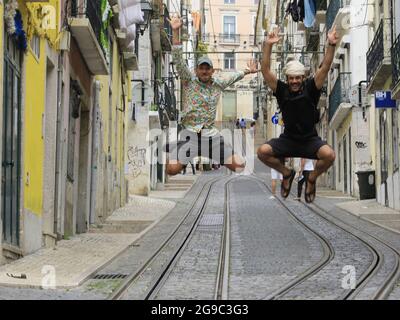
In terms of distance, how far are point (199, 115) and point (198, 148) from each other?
1.30ft

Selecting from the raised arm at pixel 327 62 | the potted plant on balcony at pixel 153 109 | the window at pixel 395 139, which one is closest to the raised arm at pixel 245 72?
the raised arm at pixel 327 62

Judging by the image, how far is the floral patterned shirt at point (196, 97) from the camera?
10875mm

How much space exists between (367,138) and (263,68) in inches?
919

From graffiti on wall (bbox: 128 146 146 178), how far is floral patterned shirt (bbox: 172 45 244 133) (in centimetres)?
2208

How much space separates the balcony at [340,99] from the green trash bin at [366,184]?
488cm

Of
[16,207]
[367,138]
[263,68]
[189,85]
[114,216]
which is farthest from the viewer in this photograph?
[367,138]

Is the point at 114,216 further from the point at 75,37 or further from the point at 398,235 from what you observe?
the point at 398,235

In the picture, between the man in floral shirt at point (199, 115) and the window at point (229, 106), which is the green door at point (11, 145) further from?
the window at point (229, 106)

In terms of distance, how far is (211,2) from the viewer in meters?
86.6

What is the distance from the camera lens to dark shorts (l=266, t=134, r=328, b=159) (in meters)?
10.1

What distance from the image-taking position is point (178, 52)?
10.9 m

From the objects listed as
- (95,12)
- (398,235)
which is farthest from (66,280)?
(95,12)

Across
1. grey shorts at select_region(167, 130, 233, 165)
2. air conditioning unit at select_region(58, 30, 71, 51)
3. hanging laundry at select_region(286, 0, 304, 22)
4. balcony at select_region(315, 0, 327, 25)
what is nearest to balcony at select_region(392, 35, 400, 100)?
hanging laundry at select_region(286, 0, 304, 22)

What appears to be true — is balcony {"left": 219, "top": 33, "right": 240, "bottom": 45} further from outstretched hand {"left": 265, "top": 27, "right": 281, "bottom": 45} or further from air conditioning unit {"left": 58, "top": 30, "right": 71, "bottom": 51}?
outstretched hand {"left": 265, "top": 27, "right": 281, "bottom": 45}
